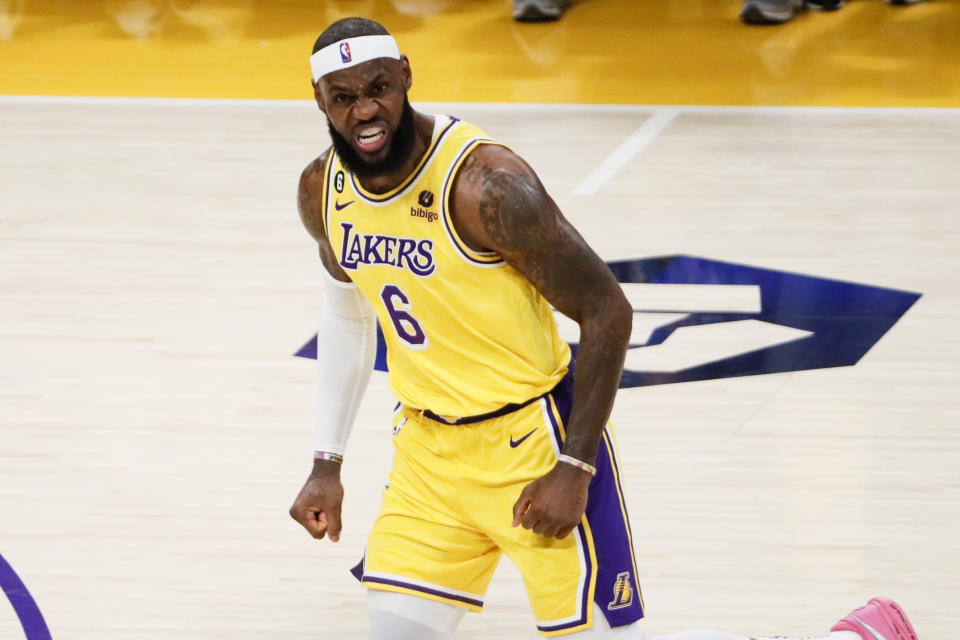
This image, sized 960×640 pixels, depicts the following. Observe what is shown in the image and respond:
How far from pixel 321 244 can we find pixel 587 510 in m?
0.75

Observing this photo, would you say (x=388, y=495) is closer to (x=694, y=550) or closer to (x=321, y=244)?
(x=321, y=244)

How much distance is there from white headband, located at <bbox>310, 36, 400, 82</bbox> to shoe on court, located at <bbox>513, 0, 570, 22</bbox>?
8.07 metres

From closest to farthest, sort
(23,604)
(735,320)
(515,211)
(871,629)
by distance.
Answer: (515,211), (871,629), (23,604), (735,320)

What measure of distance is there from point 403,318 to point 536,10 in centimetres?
806

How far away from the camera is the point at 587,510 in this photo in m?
2.66

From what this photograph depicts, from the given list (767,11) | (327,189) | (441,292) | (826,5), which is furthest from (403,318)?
(826,5)

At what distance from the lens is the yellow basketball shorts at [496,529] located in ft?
8.62

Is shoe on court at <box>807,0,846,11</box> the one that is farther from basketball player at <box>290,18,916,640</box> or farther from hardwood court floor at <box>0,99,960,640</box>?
basketball player at <box>290,18,916,640</box>

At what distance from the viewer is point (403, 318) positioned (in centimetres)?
271

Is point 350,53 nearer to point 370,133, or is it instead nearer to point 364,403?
point 370,133

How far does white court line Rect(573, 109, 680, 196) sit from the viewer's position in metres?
7.28

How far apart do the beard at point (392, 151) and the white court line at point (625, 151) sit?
4.56 m

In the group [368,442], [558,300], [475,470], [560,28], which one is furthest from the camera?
[560,28]

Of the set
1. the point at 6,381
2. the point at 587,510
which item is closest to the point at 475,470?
the point at 587,510
